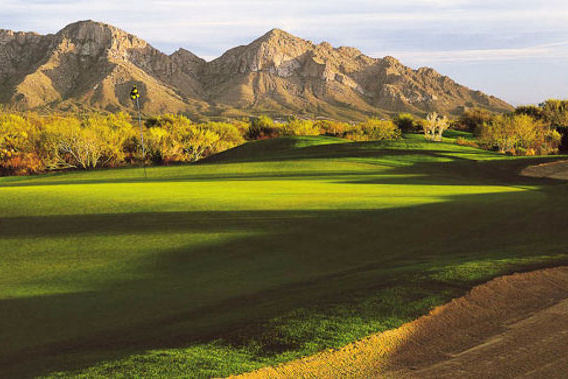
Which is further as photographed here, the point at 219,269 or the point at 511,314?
the point at 219,269

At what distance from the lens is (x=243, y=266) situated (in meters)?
12.0

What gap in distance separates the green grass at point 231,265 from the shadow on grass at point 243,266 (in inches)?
1.9

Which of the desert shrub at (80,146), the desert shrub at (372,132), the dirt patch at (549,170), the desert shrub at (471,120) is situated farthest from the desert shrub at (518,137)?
the desert shrub at (80,146)

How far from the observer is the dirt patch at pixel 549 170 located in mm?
36625

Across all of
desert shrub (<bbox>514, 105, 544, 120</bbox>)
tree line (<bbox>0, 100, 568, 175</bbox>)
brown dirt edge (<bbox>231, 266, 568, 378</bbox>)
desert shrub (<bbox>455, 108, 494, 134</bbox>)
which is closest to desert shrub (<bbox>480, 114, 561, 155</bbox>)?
tree line (<bbox>0, 100, 568, 175</bbox>)

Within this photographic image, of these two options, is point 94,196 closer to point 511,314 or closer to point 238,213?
point 238,213

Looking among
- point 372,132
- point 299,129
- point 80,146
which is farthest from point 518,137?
point 80,146

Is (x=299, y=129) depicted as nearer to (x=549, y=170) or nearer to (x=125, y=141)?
(x=125, y=141)

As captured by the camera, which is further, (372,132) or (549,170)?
(372,132)

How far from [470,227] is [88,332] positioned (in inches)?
483

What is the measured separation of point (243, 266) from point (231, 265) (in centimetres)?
32

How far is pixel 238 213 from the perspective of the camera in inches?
704

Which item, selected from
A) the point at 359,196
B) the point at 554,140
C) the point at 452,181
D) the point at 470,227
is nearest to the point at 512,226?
the point at 470,227

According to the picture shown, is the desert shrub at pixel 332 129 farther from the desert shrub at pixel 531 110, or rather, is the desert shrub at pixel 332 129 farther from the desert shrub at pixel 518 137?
the desert shrub at pixel 518 137
